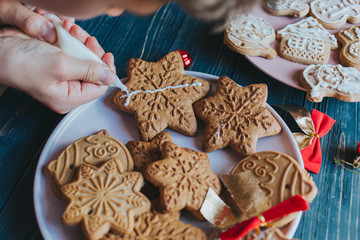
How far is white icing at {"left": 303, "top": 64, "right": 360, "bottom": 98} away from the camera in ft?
4.65

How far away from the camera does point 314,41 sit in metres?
1.60

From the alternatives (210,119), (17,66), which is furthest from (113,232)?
(17,66)

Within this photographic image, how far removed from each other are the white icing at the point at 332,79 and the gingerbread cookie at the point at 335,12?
1.09ft

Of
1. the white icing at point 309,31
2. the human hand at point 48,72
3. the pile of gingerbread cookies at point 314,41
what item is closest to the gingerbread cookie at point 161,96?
the human hand at point 48,72

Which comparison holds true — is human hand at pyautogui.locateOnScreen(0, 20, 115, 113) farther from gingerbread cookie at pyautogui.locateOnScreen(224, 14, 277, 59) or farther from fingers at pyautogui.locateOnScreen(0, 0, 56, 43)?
gingerbread cookie at pyautogui.locateOnScreen(224, 14, 277, 59)

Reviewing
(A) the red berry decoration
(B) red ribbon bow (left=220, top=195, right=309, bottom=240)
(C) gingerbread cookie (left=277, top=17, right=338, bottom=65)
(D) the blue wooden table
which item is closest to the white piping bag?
(D) the blue wooden table

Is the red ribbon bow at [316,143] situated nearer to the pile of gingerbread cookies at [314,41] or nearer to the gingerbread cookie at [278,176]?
the pile of gingerbread cookies at [314,41]

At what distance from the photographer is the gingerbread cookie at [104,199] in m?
0.97

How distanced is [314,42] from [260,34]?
0.25 metres

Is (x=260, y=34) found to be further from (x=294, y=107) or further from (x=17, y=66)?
(x=17, y=66)

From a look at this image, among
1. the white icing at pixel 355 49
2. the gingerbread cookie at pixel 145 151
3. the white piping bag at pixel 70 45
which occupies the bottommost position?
the white icing at pixel 355 49

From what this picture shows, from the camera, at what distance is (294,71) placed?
4.99 feet

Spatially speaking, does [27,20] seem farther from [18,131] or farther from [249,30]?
[249,30]

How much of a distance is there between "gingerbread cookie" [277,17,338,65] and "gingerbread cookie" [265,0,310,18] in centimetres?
5
